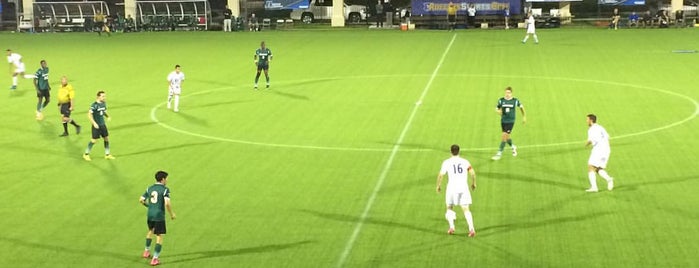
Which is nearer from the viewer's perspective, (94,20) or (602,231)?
(602,231)

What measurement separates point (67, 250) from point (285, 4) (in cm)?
7041

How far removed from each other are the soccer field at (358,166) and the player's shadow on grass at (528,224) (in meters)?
0.07

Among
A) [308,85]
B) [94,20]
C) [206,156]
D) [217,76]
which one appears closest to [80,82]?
[217,76]

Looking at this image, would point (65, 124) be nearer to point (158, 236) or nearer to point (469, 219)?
point (158, 236)

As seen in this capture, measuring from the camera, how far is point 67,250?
64.2ft

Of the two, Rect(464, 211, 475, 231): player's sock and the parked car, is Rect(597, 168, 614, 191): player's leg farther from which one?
the parked car

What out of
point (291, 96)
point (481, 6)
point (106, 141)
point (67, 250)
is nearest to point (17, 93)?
point (291, 96)

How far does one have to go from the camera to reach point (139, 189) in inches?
971

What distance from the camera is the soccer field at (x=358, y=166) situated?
1947 cm

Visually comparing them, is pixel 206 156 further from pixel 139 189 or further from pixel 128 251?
pixel 128 251

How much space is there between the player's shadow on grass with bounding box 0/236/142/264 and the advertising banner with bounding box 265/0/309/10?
69443 mm

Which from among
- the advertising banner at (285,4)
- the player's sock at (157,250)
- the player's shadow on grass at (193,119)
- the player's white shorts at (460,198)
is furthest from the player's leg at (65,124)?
the advertising banner at (285,4)

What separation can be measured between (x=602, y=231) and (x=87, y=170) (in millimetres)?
14897

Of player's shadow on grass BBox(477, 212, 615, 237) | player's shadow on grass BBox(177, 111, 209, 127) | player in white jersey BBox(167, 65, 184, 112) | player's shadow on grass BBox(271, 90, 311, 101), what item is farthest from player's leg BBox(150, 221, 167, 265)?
player's shadow on grass BBox(271, 90, 311, 101)
